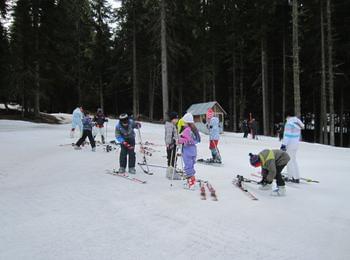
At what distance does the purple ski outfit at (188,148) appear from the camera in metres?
9.07

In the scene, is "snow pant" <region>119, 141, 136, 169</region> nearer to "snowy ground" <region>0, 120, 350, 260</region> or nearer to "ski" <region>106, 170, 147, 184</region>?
"ski" <region>106, 170, 147, 184</region>

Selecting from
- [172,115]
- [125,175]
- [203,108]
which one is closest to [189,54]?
[203,108]

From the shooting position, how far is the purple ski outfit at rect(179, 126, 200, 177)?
9070mm

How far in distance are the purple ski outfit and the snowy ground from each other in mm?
498

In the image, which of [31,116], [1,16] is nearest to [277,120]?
[31,116]

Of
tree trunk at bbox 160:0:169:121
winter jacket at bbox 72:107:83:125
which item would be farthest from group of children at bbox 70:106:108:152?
tree trunk at bbox 160:0:169:121

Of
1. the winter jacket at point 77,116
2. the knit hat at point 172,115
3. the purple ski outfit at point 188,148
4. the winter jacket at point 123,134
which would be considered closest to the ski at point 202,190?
the purple ski outfit at point 188,148

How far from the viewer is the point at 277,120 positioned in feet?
144

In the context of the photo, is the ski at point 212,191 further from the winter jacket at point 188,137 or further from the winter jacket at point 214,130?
the winter jacket at point 214,130

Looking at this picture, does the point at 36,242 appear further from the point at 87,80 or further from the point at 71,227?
the point at 87,80

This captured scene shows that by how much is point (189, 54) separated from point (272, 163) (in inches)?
1323

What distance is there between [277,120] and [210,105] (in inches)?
603

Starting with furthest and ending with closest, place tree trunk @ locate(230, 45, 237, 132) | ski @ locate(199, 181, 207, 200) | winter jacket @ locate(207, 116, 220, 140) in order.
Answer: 1. tree trunk @ locate(230, 45, 237, 132)
2. winter jacket @ locate(207, 116, 220, 140)
3. ski @ locate(199, 181, 207, 200)

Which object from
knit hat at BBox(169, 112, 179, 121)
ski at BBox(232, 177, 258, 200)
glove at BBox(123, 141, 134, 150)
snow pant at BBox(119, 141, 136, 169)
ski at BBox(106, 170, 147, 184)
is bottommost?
ski at BBox(232, 177, 258, 200)
